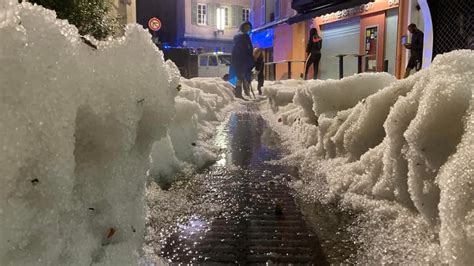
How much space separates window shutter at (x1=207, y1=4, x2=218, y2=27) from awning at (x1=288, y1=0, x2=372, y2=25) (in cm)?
1731

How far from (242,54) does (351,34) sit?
7.31 m

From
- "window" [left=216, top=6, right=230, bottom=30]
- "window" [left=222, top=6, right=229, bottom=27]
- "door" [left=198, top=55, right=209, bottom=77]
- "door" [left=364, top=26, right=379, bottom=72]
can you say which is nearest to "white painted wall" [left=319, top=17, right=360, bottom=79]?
"door" [left=364, top=26, right=379, bottom=72]

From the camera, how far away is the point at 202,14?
1588 inches

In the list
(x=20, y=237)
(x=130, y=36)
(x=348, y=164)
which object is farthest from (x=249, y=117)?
(x=20, y=237)

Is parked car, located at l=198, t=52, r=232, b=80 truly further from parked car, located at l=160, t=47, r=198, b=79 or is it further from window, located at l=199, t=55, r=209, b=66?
parked car, located at l=160, t=47, r=198, b=79

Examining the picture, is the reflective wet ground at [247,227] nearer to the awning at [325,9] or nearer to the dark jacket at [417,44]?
the dark jacket at [417,44]

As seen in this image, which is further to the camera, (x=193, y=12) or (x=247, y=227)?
(x=193, y=12)

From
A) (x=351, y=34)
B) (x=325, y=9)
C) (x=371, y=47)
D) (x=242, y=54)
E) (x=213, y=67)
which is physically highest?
(x=325, y=9)

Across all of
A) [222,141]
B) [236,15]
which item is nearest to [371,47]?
[222,141]

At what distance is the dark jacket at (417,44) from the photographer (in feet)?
38.6

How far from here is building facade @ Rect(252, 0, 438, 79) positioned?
14206mm

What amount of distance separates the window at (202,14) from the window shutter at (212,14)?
0.99 ft

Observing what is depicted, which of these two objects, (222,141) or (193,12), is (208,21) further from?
(222,141)

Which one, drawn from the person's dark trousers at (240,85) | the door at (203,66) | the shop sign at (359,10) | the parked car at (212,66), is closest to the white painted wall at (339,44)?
the shop sign at (359,10)
